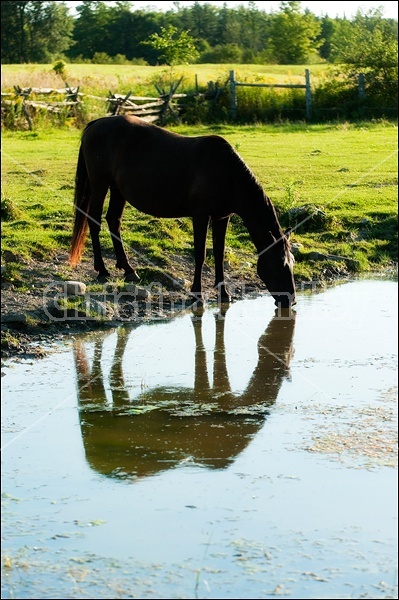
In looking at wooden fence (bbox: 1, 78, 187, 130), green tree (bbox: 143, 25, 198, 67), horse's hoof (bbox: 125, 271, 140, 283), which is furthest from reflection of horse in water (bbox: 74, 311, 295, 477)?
green tree (bbox: 143, 25, 198, 67)

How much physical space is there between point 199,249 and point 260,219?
74 cm

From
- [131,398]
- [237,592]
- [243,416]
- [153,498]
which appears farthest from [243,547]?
[131,398]

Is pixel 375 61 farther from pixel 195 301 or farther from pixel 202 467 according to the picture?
pixel 202 467

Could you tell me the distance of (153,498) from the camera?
15.4 feet

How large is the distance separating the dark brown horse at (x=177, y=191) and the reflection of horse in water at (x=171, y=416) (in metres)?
1.56

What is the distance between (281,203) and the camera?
1248 centimetres

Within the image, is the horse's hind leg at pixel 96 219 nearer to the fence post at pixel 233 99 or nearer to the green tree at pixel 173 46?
the fence post at pixel 233 99

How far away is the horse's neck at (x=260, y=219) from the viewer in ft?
29.4

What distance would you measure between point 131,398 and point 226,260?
4230 millimetres

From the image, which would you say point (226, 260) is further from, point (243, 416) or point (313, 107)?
point (313, 107)

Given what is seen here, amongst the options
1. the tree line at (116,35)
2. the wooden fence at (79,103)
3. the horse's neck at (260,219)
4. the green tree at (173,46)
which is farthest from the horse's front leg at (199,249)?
the tree line at (116,35)

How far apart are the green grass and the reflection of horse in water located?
2921 millimetres

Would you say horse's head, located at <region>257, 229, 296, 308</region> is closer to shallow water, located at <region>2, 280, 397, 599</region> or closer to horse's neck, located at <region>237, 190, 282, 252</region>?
horse's neck, located at <region>237, 190, 282, 252</region>

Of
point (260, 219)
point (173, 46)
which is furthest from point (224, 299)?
point (173, 46)
